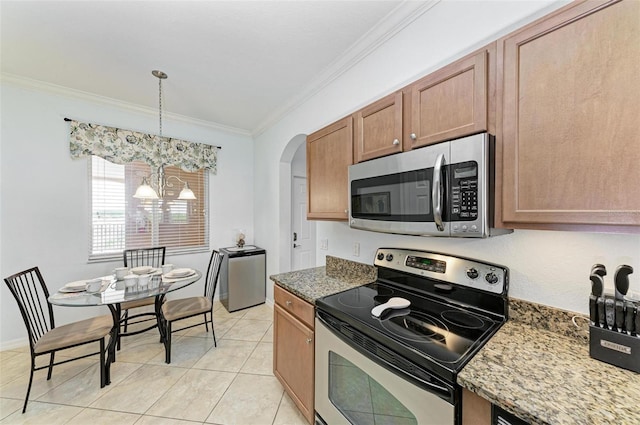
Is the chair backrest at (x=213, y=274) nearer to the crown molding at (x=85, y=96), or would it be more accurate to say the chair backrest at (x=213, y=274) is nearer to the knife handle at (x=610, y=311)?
the crown molding at (x=85, y=96)

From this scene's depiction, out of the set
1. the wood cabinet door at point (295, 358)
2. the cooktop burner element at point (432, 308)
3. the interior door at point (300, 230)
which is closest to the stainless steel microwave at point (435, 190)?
the cooktop burner element at point (432, 308)

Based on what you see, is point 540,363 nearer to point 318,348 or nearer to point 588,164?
point 588,164

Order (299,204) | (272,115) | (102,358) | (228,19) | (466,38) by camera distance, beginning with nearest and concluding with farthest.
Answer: (466,38), (228,19), (102,358), (272,115), (299,204)

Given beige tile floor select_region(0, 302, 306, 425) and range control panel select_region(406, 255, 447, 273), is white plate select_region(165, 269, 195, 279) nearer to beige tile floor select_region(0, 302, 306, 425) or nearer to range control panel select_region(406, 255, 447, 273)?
beige tile floor select_region(0, 302, 306, 425)

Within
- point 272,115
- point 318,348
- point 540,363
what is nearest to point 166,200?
point 272,115

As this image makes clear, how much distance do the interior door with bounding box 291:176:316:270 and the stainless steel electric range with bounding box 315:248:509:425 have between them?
2.40 metres

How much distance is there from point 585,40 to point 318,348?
1.81 m

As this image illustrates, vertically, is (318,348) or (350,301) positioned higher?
(350,301)

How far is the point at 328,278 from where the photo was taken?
6.46ft

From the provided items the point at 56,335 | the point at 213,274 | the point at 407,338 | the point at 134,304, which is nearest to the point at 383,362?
the point at 407,338

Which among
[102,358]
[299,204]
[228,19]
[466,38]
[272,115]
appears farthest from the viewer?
[299,204]

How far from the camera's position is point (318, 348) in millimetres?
1460

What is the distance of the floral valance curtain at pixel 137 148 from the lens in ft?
9.42

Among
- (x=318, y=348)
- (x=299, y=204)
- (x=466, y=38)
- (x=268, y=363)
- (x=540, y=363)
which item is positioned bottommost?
(x=268, y=363)
